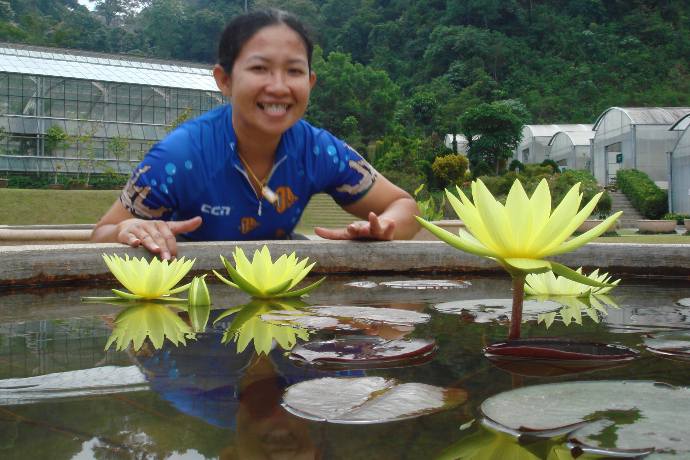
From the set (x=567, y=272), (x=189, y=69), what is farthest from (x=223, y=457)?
(x=189, y=69)

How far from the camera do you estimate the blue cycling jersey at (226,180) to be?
6.41ft

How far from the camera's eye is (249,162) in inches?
81.8

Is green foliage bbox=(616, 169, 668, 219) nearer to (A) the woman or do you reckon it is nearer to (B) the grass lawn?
(B) the grass lawn

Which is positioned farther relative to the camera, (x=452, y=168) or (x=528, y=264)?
(x=452, y=168)

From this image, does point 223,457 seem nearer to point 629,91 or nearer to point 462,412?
point 462,412

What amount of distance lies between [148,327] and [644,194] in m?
18.0

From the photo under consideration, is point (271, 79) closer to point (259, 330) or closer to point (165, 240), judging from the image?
point (165, 240)

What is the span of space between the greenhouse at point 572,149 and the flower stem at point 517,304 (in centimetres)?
2376

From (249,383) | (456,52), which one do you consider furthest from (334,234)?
(456,52)

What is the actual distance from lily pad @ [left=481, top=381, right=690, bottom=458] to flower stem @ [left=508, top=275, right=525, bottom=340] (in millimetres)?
197

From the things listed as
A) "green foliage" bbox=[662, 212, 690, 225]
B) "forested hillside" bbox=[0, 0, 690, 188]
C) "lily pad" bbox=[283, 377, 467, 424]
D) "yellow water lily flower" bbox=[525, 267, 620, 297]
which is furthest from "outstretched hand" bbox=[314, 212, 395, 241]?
"forested hillside" bbox=[0, 0, 690, 188]

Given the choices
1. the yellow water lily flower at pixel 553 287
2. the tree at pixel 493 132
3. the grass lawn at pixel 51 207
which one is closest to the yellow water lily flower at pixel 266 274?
the yellow water lily flower at pixel 553 287

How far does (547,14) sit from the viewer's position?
44.5 m

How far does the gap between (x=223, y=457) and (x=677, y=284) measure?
1629mm
